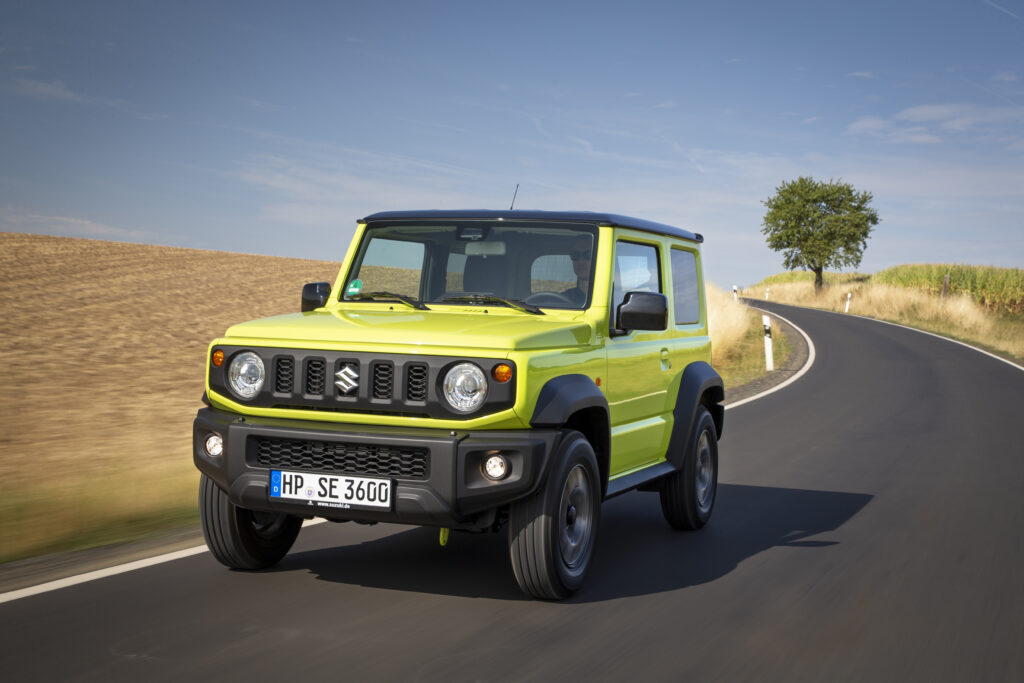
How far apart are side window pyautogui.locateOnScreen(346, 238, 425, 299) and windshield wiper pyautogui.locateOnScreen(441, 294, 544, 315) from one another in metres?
0.40

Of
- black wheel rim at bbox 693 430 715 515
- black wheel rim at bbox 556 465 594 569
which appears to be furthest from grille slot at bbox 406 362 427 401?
black wheel rim at bbox 693 430 715 515

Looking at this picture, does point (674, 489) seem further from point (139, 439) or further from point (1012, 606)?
point (139, 439)

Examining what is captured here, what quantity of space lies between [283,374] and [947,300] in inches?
1668

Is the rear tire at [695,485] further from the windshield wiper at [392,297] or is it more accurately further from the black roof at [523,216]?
the windshield wiper at [392,297]

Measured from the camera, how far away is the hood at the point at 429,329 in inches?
183

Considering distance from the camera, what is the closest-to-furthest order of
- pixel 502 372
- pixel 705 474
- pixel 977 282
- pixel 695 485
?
pixel 502 372, pixel 695 485, pixel 705 474, pixel 977 282

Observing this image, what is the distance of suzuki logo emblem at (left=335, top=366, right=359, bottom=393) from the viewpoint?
4.68 meters

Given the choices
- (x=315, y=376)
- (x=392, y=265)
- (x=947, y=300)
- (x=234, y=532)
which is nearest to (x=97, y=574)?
(x=234, y=532)

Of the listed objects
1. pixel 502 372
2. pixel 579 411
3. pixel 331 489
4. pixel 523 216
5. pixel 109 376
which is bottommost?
pixel 109 376

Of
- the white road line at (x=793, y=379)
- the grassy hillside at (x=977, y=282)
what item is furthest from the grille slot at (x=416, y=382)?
the grassy hillside at (x=977, y=282)

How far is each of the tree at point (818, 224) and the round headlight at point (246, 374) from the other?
63.1 meters

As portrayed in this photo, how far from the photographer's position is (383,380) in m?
4.66

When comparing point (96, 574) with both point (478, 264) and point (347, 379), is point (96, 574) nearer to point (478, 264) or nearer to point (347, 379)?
point (347, 379)


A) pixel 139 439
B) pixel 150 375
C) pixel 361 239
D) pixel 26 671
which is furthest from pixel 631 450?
pixel 150 375
